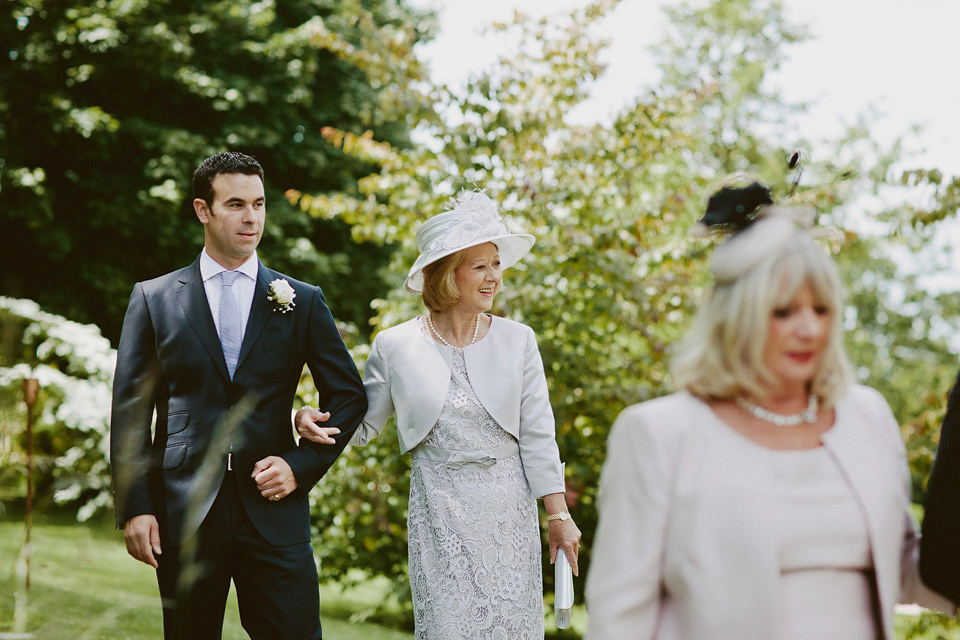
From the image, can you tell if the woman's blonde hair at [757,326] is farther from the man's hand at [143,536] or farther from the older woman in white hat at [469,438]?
the man's hand at [143,536]

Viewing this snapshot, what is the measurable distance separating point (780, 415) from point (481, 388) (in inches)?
74.5

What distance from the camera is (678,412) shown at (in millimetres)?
2031

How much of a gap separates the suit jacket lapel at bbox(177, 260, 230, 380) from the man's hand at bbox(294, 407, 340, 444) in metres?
0.32

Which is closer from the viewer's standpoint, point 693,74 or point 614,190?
point 614,190

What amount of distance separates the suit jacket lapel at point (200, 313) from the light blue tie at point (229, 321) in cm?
4

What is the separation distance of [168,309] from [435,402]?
3.48 feet

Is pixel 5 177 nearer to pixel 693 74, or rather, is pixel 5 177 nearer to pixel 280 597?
pixel 280 597

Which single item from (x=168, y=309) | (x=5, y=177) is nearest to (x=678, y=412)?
(x=168, y=309)

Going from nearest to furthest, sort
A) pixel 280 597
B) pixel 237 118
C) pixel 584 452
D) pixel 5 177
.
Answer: pixel 280 597, pixel 584 452, pixel 5 177, pixel 237 118

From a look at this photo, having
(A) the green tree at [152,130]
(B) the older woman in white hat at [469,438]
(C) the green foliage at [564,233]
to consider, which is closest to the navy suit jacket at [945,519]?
(B) the older woman in white hat at [469,438]

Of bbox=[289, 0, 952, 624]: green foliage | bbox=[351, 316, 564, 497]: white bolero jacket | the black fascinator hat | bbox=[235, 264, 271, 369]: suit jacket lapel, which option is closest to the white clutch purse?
bbox=[351, 316, 564, 497]: white bolero jacket

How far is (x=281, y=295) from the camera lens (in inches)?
144

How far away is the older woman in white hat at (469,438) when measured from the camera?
12.1 ft

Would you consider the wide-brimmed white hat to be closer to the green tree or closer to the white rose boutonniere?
the white rose boutonniere
